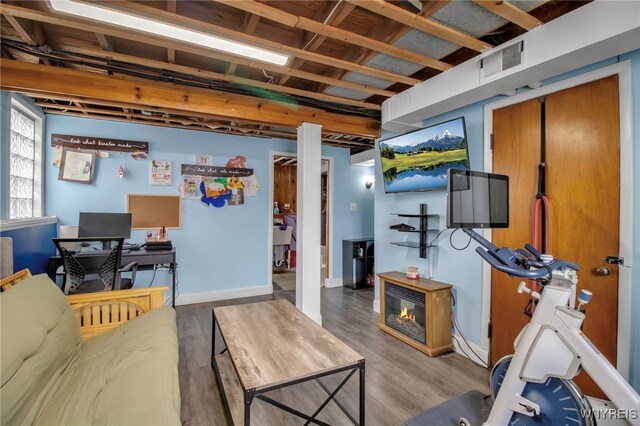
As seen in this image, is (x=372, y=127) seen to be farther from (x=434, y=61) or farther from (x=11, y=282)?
(x=11, y=282)

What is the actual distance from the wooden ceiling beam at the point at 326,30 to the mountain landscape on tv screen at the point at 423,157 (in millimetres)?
629

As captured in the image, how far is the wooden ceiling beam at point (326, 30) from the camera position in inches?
68.0

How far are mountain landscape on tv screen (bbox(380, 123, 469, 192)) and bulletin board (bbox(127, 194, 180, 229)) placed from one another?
2.94m

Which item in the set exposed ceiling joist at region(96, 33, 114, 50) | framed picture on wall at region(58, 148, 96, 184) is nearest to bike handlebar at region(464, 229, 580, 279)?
exposed ceiling joist at region(96, 33, 114, 50)

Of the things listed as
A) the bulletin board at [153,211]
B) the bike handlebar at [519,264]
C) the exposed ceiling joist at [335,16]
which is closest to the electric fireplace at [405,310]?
the bike handlebar at [519,264]

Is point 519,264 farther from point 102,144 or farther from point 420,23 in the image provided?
point 102,144

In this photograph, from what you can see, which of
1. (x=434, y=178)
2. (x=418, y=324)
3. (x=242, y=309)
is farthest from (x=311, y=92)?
(x=418, y=324)

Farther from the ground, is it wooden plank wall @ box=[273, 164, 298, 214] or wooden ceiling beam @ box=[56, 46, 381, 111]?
wooden ceiling beam @ box=[56, 46, 381, 111]

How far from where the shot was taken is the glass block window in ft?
9.89

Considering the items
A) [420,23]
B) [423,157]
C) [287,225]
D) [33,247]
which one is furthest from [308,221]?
[287,225]

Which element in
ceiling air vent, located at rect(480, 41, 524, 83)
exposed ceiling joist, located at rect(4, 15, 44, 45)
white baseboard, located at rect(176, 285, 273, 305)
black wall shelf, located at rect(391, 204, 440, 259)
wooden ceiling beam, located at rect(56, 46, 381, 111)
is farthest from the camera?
white baseboard, located at rect(176, 285, 273, 305)

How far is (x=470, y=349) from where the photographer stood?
9.08 feet

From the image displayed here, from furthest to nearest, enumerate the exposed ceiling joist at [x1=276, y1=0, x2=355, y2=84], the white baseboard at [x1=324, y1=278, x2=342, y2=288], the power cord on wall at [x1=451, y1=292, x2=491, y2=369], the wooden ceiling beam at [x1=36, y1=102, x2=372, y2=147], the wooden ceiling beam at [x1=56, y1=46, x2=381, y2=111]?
the white baseboard at [x1=324, y1=278, x2=342, y2=288] < the wooden ceiling beam at [x1=36, y1=102, x2=372, y2=147] < the power cord on wall at [x1=451, y1=292, x2=491, y2=369] < the wooden ceiling beam at [x1=56, y1=46, x2=381, y2=111] < the exposed ceiling joist at [x1=276, y1=0, x2=355, y2=84]

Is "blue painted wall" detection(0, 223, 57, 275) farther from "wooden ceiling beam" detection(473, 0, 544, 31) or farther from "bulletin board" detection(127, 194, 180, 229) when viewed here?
"wooden ceiling beam" detection(473, 0, 544, 31)
